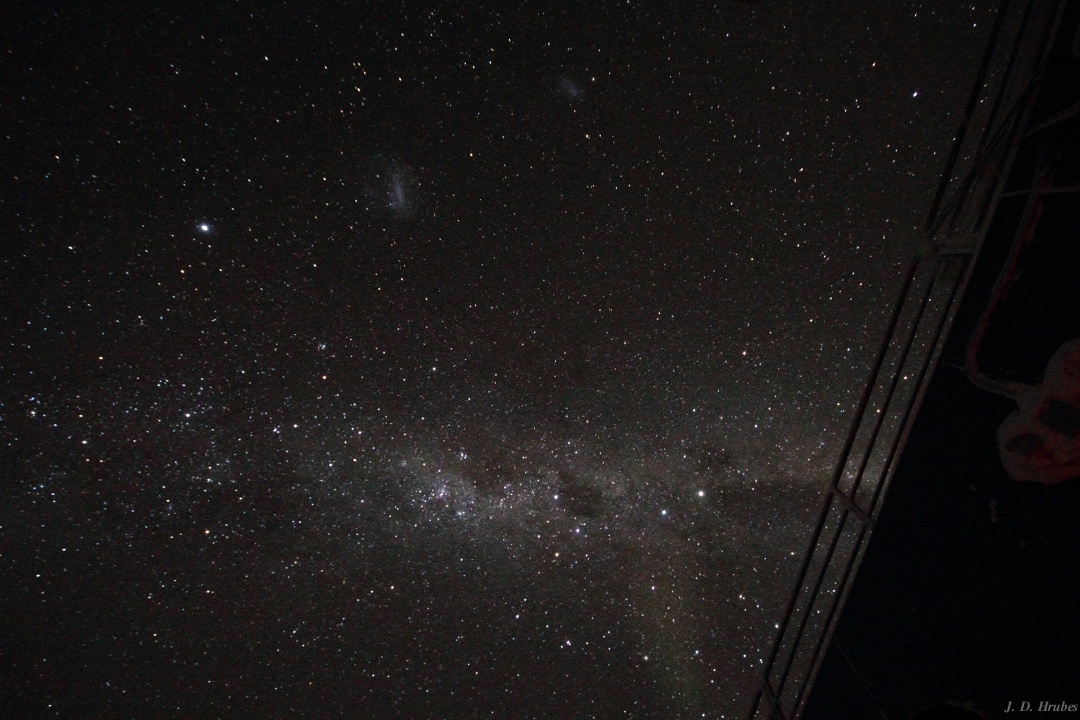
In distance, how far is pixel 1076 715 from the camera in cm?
176

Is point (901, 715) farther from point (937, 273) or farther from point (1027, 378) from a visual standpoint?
point (937, 273)

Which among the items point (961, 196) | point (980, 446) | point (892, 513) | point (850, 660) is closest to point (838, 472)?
point (892, 513)

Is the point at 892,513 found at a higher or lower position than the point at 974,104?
lower

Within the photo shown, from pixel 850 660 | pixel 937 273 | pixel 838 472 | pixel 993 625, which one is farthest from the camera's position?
pixel 838 472

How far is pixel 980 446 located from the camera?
2.15 metres

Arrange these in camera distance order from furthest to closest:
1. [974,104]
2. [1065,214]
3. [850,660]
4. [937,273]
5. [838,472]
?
[838,472]
[850,660]
[937,273]
[974,104]
[1065,214]

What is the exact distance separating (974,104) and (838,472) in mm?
2178

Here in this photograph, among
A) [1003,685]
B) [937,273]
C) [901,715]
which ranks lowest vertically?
[901,715]

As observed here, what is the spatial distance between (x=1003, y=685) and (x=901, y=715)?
2.03 ft

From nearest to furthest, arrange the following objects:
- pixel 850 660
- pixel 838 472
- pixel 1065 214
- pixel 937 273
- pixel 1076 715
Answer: pixel 1076 715, pixel 1065 214, pixel 937 273, pixel 850 660, pixel 838 472

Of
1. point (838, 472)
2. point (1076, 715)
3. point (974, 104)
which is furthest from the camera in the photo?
point (838, 472)

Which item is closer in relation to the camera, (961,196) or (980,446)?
(980,446)

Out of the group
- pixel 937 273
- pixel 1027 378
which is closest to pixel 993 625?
pixel 1027 378

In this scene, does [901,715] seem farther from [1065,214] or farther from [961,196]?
[961,196]
